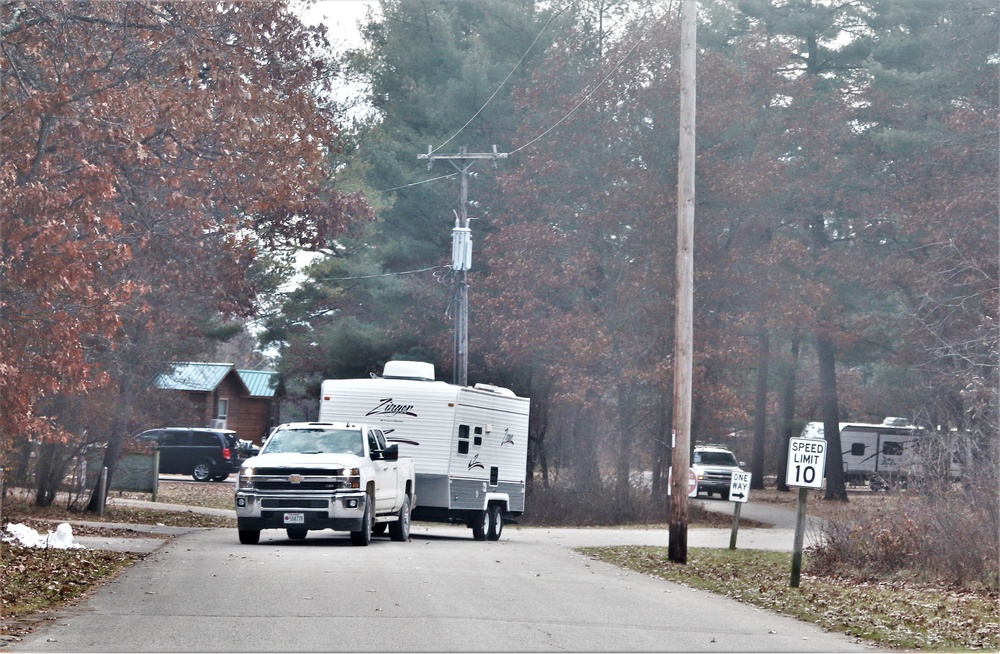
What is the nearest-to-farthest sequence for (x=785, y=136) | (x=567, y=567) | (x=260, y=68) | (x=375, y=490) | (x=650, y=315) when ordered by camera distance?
1. (x=260, y=68)
2. (x=567, y=567)
3. (x=375, y=490)
4. (x=650, y=315)
5. (x=785, y=136)

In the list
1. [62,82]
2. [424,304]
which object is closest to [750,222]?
[424,304]

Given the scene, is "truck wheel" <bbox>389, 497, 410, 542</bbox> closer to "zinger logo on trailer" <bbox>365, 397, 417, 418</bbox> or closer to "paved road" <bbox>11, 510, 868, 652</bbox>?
"zinger logo on trailer" <bbox>365, 397, 417, 418</bbox>

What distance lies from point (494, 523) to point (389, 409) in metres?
3.63

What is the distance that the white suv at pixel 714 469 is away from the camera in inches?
1921

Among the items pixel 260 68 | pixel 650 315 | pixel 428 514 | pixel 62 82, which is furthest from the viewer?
pixel 650 315

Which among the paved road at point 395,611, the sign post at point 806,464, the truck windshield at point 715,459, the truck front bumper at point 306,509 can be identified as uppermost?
the truck windshield at point 715,459

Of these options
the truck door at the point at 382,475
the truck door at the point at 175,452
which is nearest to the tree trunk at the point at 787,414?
the truck door at the point at 175,452

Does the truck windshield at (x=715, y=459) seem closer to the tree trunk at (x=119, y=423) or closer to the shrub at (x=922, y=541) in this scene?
the tree trunk at (x=119, y=423)

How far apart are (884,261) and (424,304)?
576 inches

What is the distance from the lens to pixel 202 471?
53.4 m

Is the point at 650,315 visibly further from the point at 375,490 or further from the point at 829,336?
the point at 375,490

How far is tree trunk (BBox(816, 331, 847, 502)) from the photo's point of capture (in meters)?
47.9

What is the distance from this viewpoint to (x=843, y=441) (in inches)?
2324

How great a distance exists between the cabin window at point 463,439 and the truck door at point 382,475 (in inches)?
92.4
